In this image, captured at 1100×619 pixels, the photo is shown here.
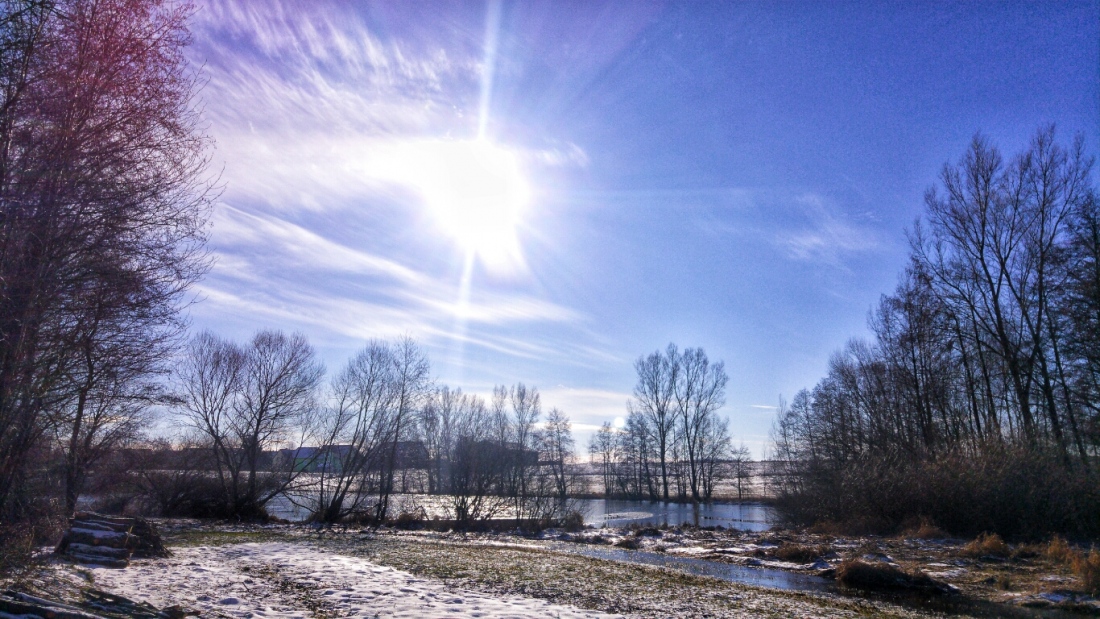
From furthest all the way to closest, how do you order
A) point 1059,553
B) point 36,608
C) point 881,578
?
point 1059,553 → point 881,578 → point 36,608

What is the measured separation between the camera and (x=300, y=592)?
32.9ft

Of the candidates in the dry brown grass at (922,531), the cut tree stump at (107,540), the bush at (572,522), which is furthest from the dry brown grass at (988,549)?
the cut tree stump at (107,540)

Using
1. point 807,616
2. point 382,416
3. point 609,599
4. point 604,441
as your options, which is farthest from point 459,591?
point 604,441

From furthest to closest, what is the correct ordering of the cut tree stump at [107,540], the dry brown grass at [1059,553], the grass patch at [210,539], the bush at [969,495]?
1. the bush at [969,495]
2. the grass patch at [210,539]
3. the dry brown grass at [1059,553]
4. the cut tree stump at [107,540]

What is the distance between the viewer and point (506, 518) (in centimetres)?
3253

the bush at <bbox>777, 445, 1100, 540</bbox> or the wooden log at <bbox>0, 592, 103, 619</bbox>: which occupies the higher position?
the bush at <bbox>777, 445, 1100, 540</bbox>

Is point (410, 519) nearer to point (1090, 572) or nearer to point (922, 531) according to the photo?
point (922, 531)

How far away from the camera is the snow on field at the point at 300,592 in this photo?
8.39m

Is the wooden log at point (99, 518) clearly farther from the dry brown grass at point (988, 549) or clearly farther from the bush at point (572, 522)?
the bush at point (572, 522)

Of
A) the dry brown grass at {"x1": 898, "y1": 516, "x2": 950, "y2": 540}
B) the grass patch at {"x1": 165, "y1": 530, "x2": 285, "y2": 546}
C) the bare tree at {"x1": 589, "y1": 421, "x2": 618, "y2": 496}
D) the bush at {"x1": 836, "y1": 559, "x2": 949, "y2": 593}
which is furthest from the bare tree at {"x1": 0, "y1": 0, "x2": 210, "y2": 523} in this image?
the bare tree at {"x1": 589, "y1": 421, "x2": 618, "y2": 496}

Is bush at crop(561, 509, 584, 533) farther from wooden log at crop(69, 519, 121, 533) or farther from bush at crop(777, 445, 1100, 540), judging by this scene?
wooden log at crop(69, 519, 121, 533)

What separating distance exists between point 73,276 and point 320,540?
638 inches

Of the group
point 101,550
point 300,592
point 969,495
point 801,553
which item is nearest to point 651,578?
point 801,553

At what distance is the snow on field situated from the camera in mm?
8391
